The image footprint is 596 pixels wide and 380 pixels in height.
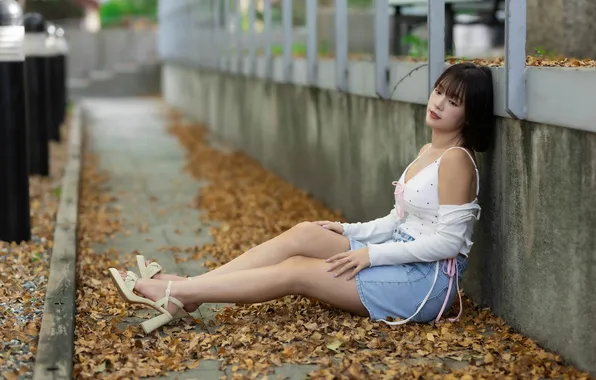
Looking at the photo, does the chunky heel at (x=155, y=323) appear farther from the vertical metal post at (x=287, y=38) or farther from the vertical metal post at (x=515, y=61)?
the vertical metal post at (x=287, y=38)

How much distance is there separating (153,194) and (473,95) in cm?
632

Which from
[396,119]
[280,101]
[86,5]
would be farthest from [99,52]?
[396,119]

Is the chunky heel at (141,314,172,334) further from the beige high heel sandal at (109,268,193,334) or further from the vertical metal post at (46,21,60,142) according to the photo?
the vertical metal post at (46,21,60,142)

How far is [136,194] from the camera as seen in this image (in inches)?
444

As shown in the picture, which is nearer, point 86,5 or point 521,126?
point 521,126

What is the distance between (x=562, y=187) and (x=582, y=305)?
0.53m

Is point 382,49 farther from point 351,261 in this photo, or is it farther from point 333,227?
point 351,261

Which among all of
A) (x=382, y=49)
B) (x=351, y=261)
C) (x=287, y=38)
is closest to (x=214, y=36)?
(x=287, y=38)

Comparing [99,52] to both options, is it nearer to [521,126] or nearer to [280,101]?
[280,101]

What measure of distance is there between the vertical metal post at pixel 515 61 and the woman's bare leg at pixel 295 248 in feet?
3.60

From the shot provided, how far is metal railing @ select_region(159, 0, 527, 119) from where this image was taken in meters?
5.28

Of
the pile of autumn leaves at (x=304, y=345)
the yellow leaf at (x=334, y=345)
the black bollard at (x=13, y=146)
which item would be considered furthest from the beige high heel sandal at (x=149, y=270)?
the black bollard at (x=13, y=146)

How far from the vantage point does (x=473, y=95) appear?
213 inches

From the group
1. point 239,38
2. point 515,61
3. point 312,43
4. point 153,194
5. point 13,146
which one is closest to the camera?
point 515,61
